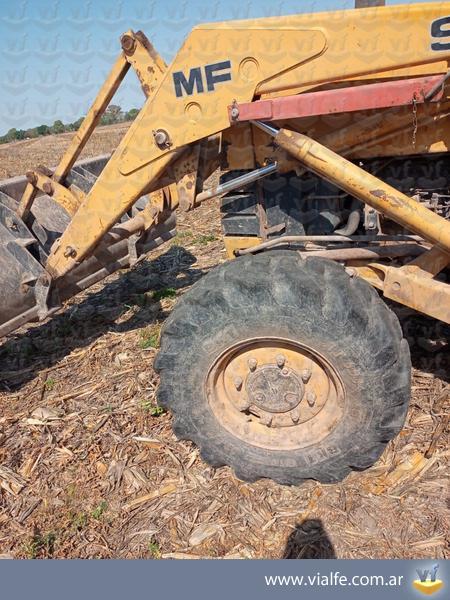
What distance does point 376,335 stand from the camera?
260 cm

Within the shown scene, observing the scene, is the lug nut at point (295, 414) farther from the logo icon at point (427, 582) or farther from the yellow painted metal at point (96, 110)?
the yellow painted metal at point (96, 110)

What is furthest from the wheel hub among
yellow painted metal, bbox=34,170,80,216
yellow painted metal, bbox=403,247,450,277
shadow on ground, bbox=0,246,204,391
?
shadow on ground, bbox=0,246,204,391

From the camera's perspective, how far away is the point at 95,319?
5.25 metres

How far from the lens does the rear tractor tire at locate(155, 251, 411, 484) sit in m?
2.62

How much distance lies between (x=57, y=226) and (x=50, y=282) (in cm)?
121

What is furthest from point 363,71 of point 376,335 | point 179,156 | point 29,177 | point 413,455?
point 29,177

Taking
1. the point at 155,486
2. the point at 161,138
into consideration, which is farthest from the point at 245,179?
the point at 155,486

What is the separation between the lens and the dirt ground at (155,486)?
8.89 ft

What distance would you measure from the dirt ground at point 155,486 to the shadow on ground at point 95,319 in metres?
0.04

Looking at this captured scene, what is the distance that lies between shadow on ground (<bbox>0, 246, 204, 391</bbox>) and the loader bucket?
24.5 inches

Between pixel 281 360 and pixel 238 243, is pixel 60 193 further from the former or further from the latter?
pixel 281 360

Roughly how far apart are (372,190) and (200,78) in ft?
3.66

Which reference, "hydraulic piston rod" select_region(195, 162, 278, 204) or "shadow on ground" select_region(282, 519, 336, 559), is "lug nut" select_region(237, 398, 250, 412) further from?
"hydraulic piston rod" select_region(195, 162, 278, 204)

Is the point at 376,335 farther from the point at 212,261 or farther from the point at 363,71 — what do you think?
the point at 212,261
